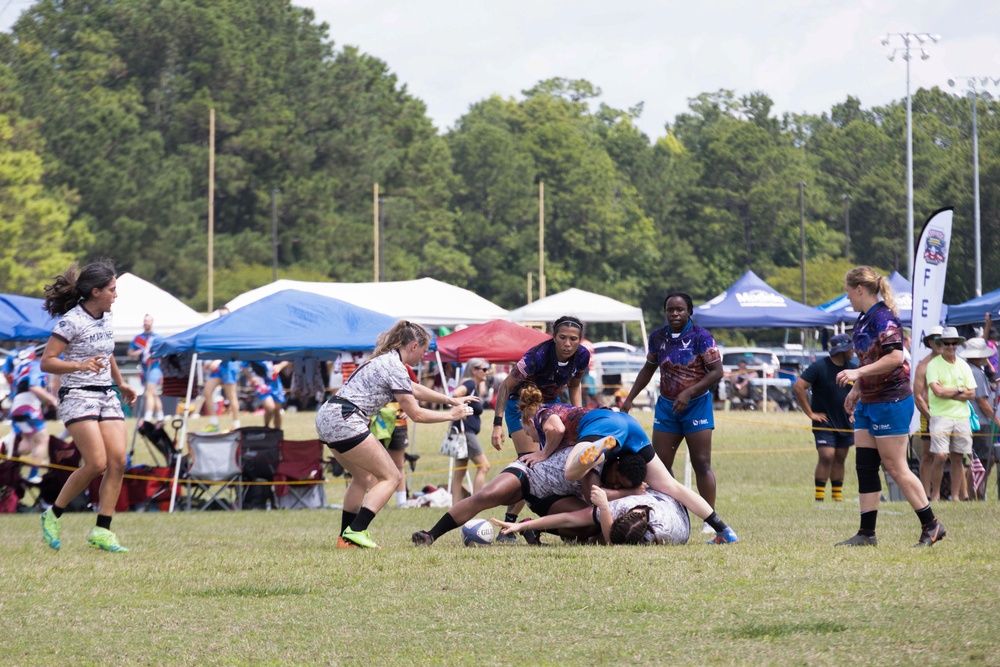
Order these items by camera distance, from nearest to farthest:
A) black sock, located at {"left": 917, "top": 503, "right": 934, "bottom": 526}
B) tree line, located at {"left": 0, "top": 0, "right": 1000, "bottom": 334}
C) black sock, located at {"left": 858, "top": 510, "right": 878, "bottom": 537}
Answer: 1. black sock, located at {"left": 917, "top": 503, "right": 934, "bottom": 526}
2. black sock, located at {"left": 858, "top": 510, "right": 878, "bottom": 537}
3. tree line, located at {"left": 0, "top": 0, "right": 1000, "bottom": 334}

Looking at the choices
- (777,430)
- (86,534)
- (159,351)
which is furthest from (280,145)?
(86,534)

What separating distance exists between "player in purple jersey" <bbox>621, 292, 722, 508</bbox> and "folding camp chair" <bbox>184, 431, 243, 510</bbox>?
6.18 metres

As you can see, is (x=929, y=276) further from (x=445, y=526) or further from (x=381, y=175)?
(x=381, y=175)

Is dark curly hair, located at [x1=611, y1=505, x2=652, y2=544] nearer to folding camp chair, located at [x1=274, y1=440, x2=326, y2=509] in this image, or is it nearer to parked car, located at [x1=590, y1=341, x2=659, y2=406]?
folding camp chair, located at [x1=274, y1=440, x2=326, y2=509]

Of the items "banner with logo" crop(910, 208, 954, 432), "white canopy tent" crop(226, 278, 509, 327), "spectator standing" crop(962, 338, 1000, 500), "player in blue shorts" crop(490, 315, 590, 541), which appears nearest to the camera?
"player in blue shorts" crop(490, 315, 590, 541)

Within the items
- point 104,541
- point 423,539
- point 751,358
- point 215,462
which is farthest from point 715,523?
point 751,358

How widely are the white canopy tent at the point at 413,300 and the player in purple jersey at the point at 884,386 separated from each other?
11.1m

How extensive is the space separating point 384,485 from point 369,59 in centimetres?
6856

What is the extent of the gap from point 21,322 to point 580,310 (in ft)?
38.9

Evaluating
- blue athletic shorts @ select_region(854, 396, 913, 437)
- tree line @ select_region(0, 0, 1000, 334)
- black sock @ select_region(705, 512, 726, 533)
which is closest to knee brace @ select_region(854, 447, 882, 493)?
blue athletic shorts @ select_region(854, 396, 913, 437)

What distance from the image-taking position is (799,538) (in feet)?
30.8

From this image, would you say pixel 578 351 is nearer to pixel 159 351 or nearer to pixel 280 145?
pixel 159 351

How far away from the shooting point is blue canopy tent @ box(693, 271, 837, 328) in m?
26.9

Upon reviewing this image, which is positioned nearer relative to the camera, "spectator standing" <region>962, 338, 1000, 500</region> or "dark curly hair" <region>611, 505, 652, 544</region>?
"dark curly hair" <region>611, 505, 652, 544</region>
